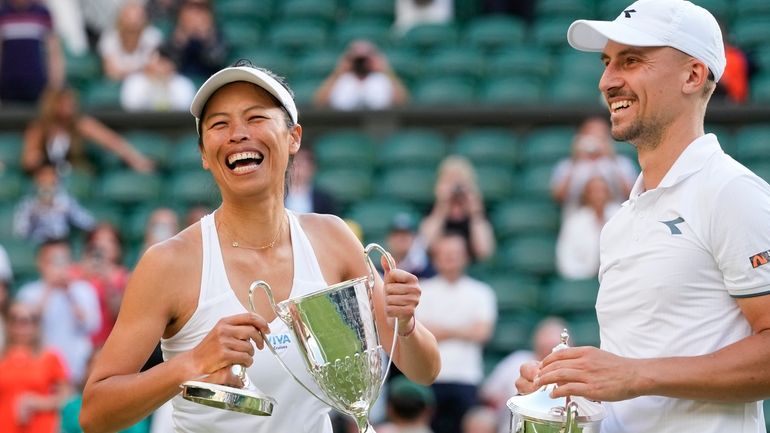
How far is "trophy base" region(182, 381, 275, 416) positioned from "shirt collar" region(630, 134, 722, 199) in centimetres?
103

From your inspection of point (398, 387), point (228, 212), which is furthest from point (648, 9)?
point (398, 387)

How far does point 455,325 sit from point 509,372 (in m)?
0.39

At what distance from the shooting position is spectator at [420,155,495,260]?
8172 millimetres

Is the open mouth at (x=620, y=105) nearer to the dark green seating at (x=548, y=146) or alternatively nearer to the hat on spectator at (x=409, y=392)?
the hat on spectator at (x=409, y=392)

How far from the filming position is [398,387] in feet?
21.7

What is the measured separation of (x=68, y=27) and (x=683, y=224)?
935 centimetres

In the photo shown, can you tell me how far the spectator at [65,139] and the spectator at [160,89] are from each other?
393mm

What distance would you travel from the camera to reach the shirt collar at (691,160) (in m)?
3.08

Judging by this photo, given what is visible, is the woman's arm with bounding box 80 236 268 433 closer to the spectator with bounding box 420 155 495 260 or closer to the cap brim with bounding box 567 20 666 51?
the cap brim with bounding box 567 20 666 51

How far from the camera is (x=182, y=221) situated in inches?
346

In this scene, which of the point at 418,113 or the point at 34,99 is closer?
the point at 418,113

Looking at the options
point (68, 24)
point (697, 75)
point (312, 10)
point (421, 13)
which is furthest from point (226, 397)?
point (68, 24)

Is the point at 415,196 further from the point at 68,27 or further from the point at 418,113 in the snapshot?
the point at 68,27

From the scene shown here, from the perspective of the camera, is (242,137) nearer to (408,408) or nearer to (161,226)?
(408,408)
